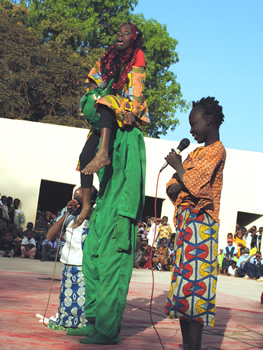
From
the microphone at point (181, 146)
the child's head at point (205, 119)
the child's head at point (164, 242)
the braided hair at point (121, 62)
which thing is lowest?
the child's head at point (164, 242)

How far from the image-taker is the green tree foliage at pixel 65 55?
26.8m

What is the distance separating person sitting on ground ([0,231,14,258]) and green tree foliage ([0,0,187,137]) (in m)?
12.2

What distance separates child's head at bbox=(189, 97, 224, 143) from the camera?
386 centimetres

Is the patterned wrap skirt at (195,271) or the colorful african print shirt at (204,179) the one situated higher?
the colorful african print shirt at (204,179)

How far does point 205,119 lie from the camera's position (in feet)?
12.7

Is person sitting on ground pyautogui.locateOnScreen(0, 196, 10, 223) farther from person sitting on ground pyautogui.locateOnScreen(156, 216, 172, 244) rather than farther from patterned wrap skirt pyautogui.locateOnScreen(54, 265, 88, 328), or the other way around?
patterned wrap skirt pyautogui.locateOnScreen(54, 265, 88, 328)

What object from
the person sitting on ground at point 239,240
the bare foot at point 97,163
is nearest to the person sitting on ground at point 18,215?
the person sitting on ground at point 239,240

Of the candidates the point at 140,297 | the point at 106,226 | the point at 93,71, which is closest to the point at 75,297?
the point at 106,226

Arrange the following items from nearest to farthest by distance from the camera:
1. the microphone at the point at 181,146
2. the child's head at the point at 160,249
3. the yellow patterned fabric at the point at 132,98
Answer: the microphone at the point at 181,146, the yellow patterned fabric at the point at 132,98, the child's head at the point at 160,249

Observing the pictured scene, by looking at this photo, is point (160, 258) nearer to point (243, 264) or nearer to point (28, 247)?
point (243, 264)

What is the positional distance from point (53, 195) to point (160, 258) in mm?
8497

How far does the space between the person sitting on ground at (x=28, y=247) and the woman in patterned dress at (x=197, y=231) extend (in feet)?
37.2

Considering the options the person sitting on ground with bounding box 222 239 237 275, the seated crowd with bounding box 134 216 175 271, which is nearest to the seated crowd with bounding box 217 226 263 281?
the person sitting on ground with bounding box 222 239 237 275

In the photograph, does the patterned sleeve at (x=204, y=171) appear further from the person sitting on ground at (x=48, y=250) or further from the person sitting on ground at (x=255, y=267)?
the person sitting on ground at (x=255, y=267)
